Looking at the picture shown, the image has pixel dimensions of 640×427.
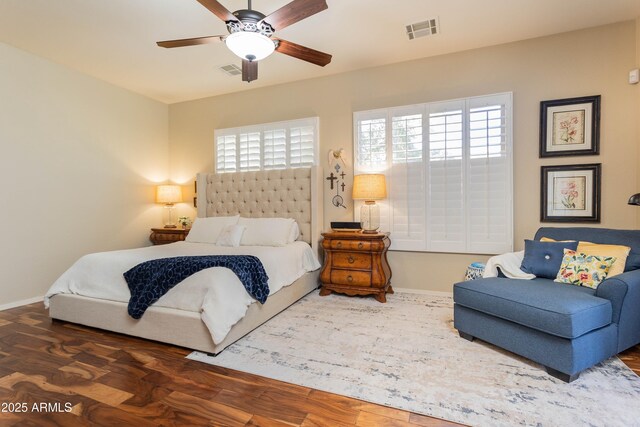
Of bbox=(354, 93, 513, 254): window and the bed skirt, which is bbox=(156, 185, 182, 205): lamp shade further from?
bbox=(354, 93, 513, 254): window

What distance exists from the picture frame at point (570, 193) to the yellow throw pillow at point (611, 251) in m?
0.65

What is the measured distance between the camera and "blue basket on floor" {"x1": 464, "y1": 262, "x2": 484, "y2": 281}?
3.39 m

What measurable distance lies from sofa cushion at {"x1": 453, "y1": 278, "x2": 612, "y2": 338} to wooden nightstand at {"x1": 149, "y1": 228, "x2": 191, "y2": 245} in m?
3.85

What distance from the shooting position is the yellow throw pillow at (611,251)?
8.00 ft

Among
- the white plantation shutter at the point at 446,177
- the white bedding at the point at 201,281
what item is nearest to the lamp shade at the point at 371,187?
the white plantation shutter at the point at 446,177

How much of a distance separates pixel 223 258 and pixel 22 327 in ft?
6.72

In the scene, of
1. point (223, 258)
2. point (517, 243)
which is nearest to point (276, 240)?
point (223, 258)

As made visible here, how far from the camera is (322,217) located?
4.37m

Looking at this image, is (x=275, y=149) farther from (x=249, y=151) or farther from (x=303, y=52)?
(x=303, y=52)

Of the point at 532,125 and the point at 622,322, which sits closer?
the point at 622,322

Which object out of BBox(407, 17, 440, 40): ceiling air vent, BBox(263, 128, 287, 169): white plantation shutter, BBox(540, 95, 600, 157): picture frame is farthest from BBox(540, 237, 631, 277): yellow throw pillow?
BBox(263, 128, 287, 169): white plantation shutter

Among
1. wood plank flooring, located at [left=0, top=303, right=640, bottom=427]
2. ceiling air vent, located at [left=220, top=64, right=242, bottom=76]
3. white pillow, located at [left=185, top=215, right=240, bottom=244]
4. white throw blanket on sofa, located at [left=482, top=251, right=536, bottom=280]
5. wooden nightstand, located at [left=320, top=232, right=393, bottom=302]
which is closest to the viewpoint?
wood plank flooring, located at [left=0, top=303, right=640, bottom=427]

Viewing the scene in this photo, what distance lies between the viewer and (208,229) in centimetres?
422

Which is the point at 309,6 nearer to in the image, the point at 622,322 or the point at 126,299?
the point at 126,299
